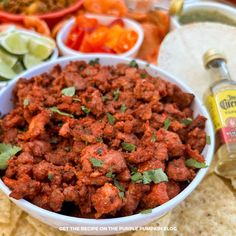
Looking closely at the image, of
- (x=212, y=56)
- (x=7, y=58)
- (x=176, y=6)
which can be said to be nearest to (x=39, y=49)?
(x=7, y=58)

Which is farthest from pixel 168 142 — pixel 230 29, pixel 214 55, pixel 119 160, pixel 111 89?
pixel 230 29

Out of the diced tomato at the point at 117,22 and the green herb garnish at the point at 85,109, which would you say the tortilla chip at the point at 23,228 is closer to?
the green herb garnish at the point at 85,109

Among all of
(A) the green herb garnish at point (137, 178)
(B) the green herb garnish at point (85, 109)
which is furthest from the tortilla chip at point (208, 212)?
(B) the green herb garnish at point (85, 109)

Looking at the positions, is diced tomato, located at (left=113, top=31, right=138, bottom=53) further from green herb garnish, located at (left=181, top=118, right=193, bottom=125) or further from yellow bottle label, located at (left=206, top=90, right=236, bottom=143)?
green herb garnish, located at (left=181, top=118, right=193, bottom=125)

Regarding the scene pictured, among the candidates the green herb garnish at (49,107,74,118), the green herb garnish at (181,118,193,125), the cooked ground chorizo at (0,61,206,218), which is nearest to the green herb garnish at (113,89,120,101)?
the cooked ground chorizo at (0,61,206,218)

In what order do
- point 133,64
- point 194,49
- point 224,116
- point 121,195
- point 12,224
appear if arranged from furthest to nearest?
point 194,49 < point 133,64 < point 224,116 < point 12,224 < point 121,195

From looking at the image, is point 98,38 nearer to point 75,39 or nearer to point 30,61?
point 75,39
